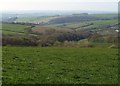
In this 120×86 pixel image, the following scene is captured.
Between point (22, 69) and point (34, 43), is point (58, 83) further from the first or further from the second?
point (34, 43)

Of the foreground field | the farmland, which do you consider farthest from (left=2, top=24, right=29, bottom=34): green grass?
the foreground field

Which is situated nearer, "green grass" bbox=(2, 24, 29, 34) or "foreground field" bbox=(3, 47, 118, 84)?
"foreground field" bbox=(3, 47, 118, 84)

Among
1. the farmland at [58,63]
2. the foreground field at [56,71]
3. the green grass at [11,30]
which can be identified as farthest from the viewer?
the green grass at [11,30]

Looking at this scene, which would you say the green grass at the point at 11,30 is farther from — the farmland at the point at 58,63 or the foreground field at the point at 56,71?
the foreground field at the point at 56,71

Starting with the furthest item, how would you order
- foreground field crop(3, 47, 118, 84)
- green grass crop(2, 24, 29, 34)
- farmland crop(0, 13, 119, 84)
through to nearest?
green grass crop(2, 24, 29, 34)
farmland crop(0, 13, 119, 84)
foreground field crop(3, 47, 118, 84)

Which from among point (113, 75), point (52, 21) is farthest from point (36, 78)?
point (52, 21)

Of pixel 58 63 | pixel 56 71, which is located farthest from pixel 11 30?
Result: pixel 56 71

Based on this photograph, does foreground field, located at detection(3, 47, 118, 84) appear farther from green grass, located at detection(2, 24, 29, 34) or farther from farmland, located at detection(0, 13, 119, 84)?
green grass, located at detection(2, 24, 29, 34)

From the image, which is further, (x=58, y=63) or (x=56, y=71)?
(x=58, y=63)

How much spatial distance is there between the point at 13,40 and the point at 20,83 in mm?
38196

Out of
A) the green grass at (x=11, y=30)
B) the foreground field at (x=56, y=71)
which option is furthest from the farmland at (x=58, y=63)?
the green grass at (x=11, y=30)

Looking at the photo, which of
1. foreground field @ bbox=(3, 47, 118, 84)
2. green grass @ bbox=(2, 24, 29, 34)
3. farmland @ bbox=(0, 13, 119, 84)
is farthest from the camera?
green grass @ bbox=(2, 24, 29, 34)

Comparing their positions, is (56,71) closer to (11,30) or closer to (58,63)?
(58,63)

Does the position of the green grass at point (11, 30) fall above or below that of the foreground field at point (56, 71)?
below
